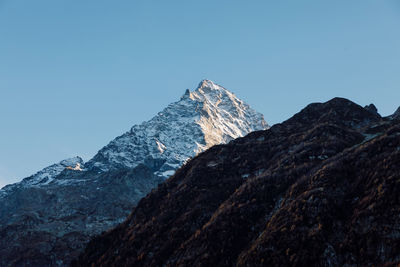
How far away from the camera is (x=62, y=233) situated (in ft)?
599

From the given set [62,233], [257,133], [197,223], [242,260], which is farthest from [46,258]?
[242,260]

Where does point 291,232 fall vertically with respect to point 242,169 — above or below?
below

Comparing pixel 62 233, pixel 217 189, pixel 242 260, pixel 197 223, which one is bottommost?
pixel 242 260

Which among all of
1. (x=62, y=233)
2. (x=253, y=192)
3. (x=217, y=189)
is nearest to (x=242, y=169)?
(x=217, y=189)

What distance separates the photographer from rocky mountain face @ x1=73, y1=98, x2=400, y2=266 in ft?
134

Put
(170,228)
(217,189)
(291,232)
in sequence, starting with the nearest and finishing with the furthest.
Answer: (291,232) → (170,228) → (217,189)

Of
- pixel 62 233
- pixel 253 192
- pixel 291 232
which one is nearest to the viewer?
pixel 291 232

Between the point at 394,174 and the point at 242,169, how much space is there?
125 feet

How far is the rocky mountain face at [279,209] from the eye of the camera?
4075cm

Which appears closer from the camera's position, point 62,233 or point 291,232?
point 291,232

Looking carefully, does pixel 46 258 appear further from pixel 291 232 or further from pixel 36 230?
pixel 291 232

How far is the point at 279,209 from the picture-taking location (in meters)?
52.1

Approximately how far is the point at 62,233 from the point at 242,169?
133 meters

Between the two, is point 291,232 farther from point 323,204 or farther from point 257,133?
point 257,133
